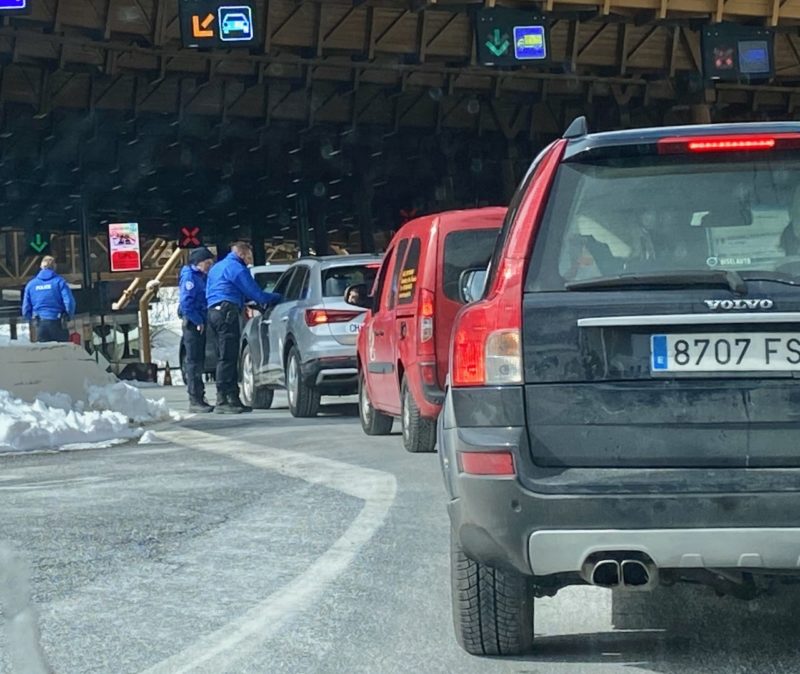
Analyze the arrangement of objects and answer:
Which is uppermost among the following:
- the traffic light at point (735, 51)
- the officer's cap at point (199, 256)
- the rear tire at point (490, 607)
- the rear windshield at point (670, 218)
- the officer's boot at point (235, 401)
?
the traffic light at point (735, 51)

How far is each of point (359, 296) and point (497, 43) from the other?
1795cm

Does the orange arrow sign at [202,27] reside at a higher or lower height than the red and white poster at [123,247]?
higher

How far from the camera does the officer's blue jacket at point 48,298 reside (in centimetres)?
2302

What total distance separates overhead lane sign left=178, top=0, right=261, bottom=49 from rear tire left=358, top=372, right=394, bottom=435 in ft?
45.8

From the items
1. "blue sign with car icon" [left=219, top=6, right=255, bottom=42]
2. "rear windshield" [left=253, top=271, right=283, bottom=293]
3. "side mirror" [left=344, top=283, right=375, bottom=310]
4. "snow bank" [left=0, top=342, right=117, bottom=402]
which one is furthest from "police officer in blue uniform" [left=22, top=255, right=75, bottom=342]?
"side mirror" [left=344, top=283, right=375, bottom=310]

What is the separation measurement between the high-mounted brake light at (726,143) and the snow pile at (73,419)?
9362 millimetres

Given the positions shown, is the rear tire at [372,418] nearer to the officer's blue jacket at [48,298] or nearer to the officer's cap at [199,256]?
the officer's cap at [199,256]

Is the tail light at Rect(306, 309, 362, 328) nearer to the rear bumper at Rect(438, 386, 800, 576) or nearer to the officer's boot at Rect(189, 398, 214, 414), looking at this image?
the officer's boot at Rect(189, 398, 214, 414)

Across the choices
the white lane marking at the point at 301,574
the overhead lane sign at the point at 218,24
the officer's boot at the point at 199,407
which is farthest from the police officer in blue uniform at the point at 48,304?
the white lane marking at the point at 301,574

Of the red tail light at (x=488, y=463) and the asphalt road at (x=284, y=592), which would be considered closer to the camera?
the red tail light at (x=488, y=463)

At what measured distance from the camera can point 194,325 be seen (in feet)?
58.1

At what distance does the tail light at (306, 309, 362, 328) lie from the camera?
15.6 metres

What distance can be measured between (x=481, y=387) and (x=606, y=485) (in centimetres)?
50

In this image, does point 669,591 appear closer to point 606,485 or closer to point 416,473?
point 606,485
